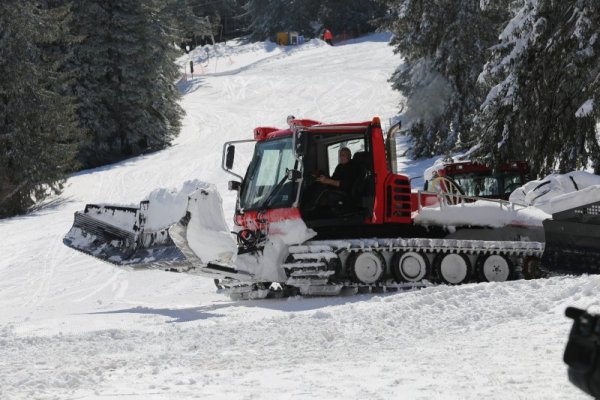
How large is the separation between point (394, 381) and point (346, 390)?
1.22 feet

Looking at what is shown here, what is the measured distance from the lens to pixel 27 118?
102 ft

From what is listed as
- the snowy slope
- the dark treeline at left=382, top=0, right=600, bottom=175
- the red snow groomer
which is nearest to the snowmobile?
the snowy slope

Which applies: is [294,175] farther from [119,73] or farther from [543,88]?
[119,73]

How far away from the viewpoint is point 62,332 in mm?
9109

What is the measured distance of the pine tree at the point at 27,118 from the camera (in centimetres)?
3053

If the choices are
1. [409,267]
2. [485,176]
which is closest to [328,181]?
[409,267]

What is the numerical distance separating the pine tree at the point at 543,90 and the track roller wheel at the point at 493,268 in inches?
214

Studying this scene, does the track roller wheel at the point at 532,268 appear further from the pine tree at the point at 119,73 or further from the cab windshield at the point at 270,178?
the pine tree at the point at 119,73

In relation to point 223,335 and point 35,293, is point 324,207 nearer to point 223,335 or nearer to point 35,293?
point 223,335

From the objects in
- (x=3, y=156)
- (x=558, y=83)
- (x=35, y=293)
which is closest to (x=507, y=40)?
(x=558, y=83)

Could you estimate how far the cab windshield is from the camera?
41.0ft

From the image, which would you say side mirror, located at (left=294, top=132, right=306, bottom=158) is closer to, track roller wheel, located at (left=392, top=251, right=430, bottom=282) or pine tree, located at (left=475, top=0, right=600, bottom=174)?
track roller wheel, located at (left=392, top=251, right=430, bottom=282)

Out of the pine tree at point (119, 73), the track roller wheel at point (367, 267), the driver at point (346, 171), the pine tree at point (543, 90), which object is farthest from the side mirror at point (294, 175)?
the pine tree at point (119, 73)

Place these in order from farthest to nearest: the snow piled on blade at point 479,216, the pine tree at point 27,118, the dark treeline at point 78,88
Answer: the dark treeline at point 78,88
the pine tree at point 27,118
the snow piled on blade at point 479,216
